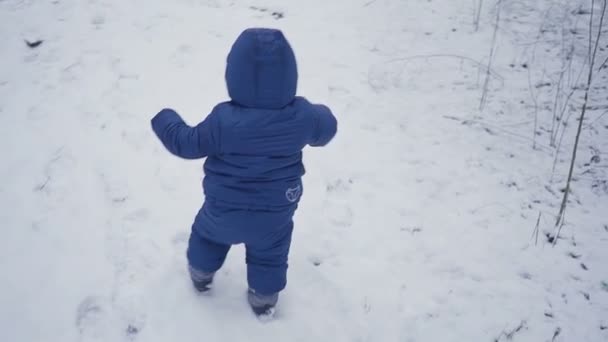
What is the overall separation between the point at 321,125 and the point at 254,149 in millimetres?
322

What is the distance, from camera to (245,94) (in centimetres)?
172

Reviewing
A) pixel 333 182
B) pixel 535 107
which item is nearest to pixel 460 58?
pixel 535 107

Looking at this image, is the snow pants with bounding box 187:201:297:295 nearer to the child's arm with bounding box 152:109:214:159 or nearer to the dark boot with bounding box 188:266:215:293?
the dark boot with bounding box 188:266:215:293

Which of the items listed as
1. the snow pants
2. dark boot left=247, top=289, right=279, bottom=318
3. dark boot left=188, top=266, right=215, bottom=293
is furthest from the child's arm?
dark boot left=247, top=289, right=279, bottom=318

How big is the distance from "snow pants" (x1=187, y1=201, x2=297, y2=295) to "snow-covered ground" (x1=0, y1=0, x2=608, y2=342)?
32 centimetres

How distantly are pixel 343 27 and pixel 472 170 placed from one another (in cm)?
242

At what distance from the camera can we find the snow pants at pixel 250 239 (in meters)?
1.95

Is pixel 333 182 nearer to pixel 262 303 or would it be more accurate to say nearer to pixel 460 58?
pixel 262 303

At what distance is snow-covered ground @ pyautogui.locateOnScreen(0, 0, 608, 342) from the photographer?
2.42 metres

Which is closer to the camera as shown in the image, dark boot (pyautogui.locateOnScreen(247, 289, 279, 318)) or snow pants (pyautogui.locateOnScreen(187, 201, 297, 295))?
snow pants (pyautogui.locateOnScreen(187, 201, 297, 295))

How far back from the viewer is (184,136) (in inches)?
70.9

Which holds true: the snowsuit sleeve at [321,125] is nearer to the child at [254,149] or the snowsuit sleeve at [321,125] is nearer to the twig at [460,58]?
the child at [254,149]

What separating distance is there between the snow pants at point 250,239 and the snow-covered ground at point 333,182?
32 centimetres

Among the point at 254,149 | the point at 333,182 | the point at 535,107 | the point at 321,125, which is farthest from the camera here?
the point at 535,107
